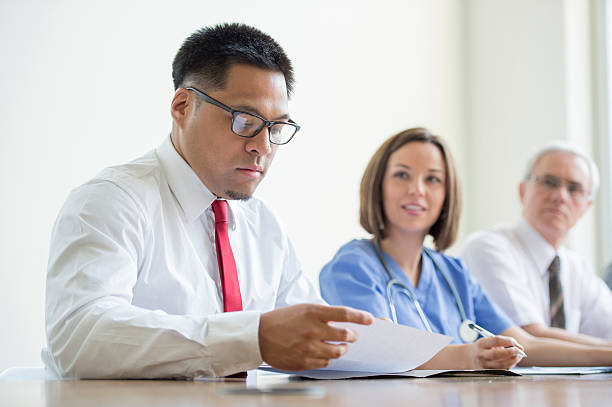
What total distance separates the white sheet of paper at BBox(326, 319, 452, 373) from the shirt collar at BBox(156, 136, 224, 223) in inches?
19.6

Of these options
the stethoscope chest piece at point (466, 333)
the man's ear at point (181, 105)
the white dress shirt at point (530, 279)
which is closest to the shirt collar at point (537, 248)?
the white dress shirt at point (530, 279)

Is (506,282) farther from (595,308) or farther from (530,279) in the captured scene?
(595,308)

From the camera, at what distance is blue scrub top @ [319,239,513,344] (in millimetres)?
1951

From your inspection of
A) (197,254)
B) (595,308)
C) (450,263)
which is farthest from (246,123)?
(595,308)

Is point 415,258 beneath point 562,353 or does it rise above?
above

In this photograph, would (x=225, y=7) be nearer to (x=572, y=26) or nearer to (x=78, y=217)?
(x=78, y=217)

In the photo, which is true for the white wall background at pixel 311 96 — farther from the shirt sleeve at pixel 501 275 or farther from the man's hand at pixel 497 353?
the man's hand at pixel 497 353

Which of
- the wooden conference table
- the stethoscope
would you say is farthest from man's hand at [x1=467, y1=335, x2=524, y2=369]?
the wooden conference table

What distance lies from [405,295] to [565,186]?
1.13 metres

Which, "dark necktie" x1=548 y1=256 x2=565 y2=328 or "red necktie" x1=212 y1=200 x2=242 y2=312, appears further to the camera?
"dark necktie" x1=548 y1=256 x2=565 y2=328

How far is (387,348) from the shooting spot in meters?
1.12

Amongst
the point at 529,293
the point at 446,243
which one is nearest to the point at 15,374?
the point at 446,243

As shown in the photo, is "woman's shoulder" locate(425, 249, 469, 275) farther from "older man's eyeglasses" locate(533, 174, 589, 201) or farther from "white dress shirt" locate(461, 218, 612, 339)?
"older man's eyeglasses" locate(533, 174, 589, 201)

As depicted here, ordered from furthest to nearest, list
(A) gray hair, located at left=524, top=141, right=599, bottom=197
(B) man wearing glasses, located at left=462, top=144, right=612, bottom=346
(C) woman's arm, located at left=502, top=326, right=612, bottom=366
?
(A) gray hair, located at left=524, top=141, right=599, bottom=197 → (B) man wearing glasses, located at left=462, top=144, right=612, bottom=346 → (C) woman's arm, located at left=502, top=326, right=612, bottom=366
